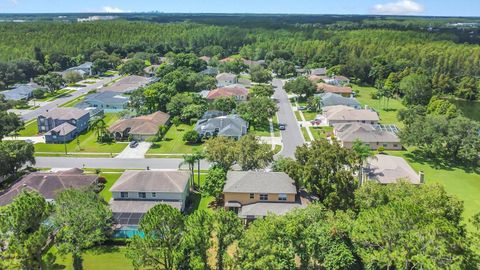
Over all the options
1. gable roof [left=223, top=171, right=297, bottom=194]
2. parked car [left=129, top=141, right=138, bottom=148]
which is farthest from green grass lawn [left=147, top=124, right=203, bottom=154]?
gable roof [left=223, top=171, right=297, bottom=194]

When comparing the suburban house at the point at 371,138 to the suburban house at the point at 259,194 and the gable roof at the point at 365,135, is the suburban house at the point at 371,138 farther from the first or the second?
the suburban house at the point at 259,194

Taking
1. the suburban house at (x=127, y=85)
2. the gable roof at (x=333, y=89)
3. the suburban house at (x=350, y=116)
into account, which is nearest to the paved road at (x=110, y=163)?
the suburban house at (x=350, y=116)

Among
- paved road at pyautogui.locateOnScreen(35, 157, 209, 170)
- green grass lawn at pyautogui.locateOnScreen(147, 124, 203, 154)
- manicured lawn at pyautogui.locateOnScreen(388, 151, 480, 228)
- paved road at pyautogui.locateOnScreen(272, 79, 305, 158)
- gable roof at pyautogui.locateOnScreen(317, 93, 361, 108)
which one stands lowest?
paved road at pyautogui.locateOnScreen(35, 157, 209, 170)

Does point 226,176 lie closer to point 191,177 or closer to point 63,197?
point 191,177

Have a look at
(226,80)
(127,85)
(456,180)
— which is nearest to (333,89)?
(226,80)

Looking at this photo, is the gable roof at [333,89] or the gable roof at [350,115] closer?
the gable roof at [350,115]

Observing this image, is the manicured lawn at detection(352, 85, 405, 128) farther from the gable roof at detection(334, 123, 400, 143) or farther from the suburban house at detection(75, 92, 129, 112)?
the suburban house at detection(75, 92, 129, 112)

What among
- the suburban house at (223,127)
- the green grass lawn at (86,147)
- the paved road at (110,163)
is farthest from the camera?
the suburban house at (223,127)

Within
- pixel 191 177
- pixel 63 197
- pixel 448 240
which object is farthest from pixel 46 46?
pixel 448 240
